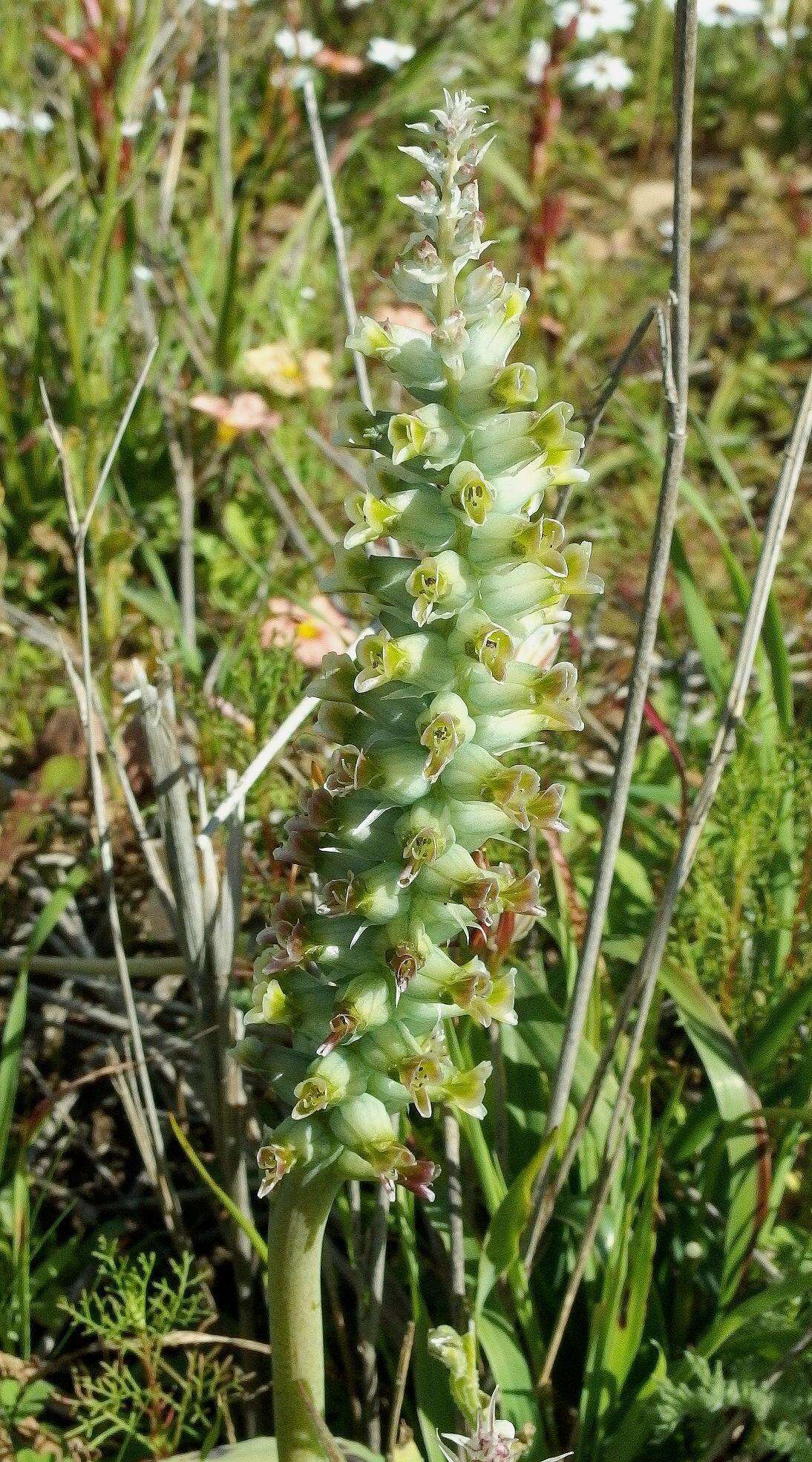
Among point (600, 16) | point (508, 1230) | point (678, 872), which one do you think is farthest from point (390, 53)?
point (508, 1230)

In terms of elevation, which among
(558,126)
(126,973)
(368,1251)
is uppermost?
(558,126)

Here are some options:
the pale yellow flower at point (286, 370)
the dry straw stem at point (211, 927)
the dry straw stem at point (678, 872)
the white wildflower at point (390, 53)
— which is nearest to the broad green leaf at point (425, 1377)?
the dry straw stem at point (678, 872)

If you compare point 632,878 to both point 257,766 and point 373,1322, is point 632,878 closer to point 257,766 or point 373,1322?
point 257,766

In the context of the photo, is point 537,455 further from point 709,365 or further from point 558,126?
point 558,126

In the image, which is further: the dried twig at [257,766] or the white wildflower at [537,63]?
the white wildflower at [537,63]

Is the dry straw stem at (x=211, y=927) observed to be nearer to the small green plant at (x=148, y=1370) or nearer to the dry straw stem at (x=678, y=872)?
the small green plant at (x=148, y=1370)

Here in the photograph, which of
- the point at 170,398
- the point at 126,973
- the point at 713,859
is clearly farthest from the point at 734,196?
the point at 126,973

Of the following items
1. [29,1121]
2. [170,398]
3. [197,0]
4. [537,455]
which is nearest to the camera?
[537,455]
